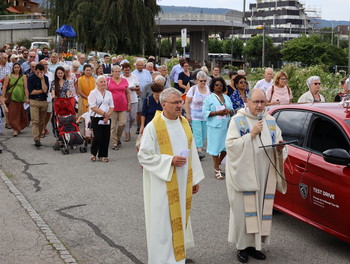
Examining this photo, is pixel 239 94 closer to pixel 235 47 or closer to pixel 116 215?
pixel 116 215

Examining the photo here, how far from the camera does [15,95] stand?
16.2m

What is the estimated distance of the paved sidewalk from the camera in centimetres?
655

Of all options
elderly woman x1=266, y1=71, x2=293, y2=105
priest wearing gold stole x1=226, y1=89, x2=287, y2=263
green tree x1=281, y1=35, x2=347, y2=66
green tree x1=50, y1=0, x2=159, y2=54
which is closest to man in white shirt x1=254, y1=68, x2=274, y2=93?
elderly woman x1=266, y1=71, x2=293, y2=105

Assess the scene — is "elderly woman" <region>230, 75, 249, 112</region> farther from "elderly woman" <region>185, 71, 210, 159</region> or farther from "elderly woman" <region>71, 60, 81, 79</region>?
"elderly woman" <region>71, 60, 81, 79</region>

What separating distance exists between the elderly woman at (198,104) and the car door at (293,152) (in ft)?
15.2

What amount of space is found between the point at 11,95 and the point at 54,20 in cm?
3905

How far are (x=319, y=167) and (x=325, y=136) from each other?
1.50 feet

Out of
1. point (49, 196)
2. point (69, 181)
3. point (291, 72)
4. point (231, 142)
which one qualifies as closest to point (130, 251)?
point (231, 142)

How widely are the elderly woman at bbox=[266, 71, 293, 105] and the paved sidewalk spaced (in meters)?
6.00

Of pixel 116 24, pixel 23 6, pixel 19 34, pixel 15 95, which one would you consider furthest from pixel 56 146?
pixel 23 6

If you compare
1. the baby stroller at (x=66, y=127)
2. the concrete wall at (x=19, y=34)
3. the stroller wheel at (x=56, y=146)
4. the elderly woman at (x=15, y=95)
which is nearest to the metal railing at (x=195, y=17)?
the concrete wall at (x=19, y=34)

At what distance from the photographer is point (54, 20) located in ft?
177

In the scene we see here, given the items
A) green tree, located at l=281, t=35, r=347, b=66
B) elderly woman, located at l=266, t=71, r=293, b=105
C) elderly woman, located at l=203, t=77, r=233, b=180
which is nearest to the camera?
elderly woman, located at l=203, t=77, r=233, b=180

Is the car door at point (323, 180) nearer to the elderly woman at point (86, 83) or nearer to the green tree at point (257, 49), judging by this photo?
the elderly woman at point (86, 83)
